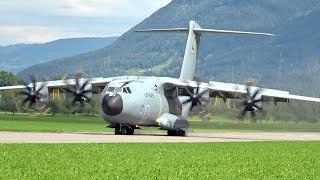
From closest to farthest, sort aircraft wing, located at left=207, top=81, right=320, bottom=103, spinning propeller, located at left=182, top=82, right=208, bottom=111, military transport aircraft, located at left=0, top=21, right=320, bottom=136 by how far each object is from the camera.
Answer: military transport aircraft, located at left=0, top=21, right=320, bottom=136 < aircraft wing, located at left=207, top=81, right=320, bottom=103 < spinning propeller, located at left=182, top=82, right=208, bottom=111

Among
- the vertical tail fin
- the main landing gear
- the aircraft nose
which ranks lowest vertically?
the main landing gear

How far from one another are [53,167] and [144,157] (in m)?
7.20

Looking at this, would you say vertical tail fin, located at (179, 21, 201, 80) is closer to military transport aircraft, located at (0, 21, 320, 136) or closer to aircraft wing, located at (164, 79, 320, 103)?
military transport aircraft, located at (0, 21, 320, 136)

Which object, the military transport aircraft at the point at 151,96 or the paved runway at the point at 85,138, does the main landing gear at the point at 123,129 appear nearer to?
the military transport aircraft at the point at 151,96

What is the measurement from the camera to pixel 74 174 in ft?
78.6

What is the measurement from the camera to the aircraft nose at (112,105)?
6131 centimetres

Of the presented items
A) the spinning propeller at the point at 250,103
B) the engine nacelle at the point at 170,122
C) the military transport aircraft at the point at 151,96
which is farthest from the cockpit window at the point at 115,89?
the spinning propeller at the point at 250,103

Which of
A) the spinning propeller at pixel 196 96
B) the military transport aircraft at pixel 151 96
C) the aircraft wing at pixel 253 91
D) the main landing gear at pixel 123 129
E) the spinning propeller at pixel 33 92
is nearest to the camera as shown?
the military transport aircraft at pixel 151 96

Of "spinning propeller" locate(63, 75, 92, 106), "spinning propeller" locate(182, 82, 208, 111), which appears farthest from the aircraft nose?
"spinning propeller" locate(182, 82, 208, 111)

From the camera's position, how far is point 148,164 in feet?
95.2

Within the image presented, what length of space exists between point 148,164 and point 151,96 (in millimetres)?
36172

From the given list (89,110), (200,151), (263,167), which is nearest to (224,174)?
(263,167)

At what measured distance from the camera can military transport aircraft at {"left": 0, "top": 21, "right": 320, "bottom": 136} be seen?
62250 millimetres

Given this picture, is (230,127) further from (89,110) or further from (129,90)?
(129,90)
